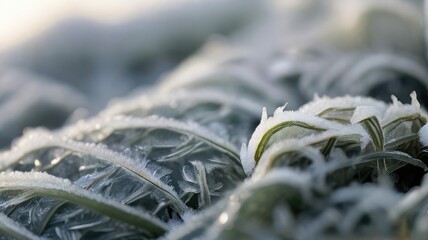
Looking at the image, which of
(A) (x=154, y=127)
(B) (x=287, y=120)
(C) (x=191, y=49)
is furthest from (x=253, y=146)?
(C) (x=191, y=49)

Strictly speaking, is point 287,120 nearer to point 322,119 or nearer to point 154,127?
point 322,119

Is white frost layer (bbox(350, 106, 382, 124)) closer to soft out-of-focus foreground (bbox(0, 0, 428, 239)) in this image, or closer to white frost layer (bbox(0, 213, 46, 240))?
soft out-of-focus foreground (bbox(0, 0, 428, 239))

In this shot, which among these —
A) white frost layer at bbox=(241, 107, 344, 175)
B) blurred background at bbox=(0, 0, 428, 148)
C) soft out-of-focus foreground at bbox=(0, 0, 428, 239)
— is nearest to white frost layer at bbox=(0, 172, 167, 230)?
soft out-of-focus foreground at bbox=(0, 0, 428, 239)

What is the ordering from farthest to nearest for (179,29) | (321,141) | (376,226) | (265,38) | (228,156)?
1. (179,29)
2. (265,38)
3. (228,156)
4. (321,141)
5. (376,226)

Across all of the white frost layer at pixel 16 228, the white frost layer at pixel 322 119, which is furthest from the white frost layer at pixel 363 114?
the white frost layer at pixel 16 228

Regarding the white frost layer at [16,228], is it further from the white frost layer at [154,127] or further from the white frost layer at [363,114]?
the white frost layer at [363,114]

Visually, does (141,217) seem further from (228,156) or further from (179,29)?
(179,29)

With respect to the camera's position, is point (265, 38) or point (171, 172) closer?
point (171, 172)

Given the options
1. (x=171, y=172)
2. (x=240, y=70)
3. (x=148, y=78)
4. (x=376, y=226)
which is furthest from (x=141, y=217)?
(x=148, y=78)
